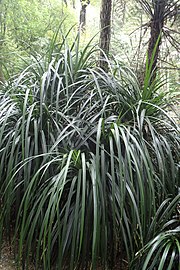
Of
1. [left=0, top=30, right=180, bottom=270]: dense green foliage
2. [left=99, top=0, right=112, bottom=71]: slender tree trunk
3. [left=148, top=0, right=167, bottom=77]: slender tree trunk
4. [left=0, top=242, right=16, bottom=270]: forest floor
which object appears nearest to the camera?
[left=0, top=30, right=180, bottom=270]: dense green foliage

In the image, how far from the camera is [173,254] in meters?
1.17

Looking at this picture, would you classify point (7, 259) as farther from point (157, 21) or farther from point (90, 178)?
point (157, 21)

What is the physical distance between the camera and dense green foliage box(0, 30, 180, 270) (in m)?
1.29

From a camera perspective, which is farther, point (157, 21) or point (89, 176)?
point (157, 21)

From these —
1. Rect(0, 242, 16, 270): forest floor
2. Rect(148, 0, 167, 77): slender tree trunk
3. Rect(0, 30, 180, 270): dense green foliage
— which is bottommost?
Rect(0, 242, 16, 270): forest floor

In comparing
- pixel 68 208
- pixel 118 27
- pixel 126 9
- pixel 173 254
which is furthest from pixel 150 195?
pixel 118 27

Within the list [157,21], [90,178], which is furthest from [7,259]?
[157,21]

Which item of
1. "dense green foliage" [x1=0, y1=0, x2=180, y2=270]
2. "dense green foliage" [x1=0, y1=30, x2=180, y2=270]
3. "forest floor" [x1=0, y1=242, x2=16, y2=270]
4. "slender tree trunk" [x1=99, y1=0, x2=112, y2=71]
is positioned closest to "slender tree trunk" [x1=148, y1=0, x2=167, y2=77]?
"slender tree trunk" [x1=99, y1=0, x2=112, y2=71]

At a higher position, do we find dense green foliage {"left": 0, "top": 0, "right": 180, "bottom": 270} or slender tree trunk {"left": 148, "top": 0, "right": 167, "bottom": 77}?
slender tree trunk {"left": 148, "top": 0, "right": 167, "bottom": 77}

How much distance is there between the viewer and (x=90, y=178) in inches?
55.0

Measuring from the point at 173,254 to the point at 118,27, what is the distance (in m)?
5.46

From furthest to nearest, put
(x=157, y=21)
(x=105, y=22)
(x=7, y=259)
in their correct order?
(x=105, y=22)
(x=157, y=21)
(x=7, y=259)

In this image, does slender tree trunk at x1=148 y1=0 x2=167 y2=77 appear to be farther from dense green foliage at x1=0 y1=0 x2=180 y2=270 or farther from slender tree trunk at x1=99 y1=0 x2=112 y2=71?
dense green foliage at x1=0 y1=0 x2=180 y2=270

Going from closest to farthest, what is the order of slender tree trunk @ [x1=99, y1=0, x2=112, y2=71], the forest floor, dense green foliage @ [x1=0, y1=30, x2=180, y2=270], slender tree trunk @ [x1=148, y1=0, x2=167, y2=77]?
dense green foliage @ [x1=0, y1=30, x2=180, y2=270]
the forest floor
slender tree trunk @ [x1=148, y1=0, x2=167, y2=77]
slender tree trunk @ [x1=99, y1=0, x2=112, y2=71]
